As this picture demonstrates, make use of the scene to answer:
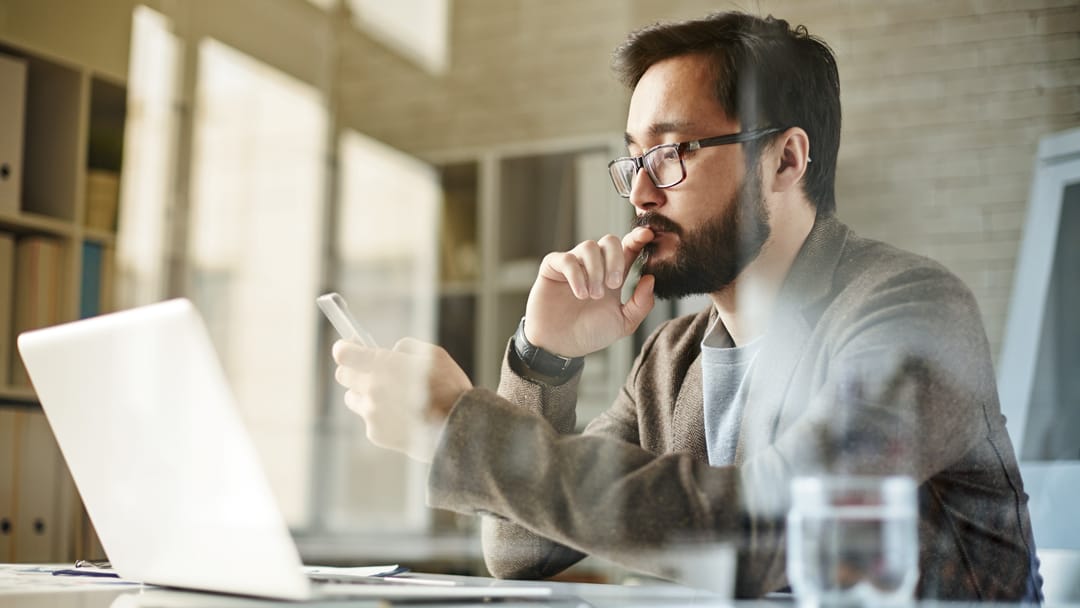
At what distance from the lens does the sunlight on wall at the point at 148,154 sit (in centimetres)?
271

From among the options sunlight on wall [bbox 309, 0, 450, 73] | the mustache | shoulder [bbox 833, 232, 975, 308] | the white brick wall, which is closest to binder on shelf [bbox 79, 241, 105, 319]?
sunlight on wall [bbox 309, 0, 450, 73]

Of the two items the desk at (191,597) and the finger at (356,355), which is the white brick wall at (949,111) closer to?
the desk at (191,597)

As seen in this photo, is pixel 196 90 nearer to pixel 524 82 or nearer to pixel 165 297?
pixel 165 297

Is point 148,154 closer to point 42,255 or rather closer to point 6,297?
point 42,255

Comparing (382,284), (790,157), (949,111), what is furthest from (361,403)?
(382,284)

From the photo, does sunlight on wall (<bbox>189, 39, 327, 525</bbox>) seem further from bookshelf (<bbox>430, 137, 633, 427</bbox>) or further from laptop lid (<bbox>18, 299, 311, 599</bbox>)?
laptop lid (<bbox>18, 299, 311, 599</bbox>)

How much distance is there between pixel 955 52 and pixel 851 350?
0.94 metres

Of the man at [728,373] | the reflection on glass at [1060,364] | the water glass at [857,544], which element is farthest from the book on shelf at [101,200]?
the water glass at [857,544]

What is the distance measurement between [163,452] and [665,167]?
2.42 ft

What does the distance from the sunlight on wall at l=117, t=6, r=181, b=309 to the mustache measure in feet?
5.82

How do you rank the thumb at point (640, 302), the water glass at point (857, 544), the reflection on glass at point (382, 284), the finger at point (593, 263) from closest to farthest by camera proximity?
the water glass at point (857, 544)
the finger at point (593, 263)
the thumb at point (640, 302)
the reflection on glass at point (382, 284)

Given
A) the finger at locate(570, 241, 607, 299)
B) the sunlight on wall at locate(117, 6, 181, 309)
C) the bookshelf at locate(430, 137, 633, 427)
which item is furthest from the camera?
the sunlight on wall at locate(117, 6, 181, 309)

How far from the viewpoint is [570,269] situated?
117 centimetres

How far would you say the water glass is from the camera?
561 mm
